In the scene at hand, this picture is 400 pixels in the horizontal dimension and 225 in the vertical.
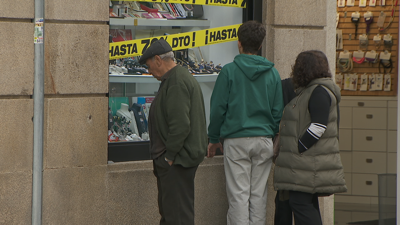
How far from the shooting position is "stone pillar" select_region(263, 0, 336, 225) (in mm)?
5258

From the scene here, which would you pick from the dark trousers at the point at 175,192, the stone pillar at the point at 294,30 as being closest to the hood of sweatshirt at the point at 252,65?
the dark trousers at the point at 175,192

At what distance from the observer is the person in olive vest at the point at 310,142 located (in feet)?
12.6

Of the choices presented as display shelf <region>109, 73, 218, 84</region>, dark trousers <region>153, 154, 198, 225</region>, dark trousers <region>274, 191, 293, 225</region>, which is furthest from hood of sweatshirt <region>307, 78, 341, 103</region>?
display shelf <region>109, 73, 218, 84</region>

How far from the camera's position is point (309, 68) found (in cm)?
392

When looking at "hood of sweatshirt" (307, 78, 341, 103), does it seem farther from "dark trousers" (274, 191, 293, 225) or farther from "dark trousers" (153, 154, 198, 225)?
"dark trousers" (153, 154, 198, 225)

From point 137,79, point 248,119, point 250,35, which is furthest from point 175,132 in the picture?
point 137,79

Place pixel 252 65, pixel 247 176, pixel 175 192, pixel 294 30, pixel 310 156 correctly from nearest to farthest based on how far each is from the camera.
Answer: pixel 175 192, pixel 310 156, pixel 252 65, pixel 247 176, pixel 294 30

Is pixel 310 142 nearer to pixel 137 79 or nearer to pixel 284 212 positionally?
pixel 284 212

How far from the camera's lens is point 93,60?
14.9 ft

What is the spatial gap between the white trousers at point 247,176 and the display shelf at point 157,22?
1524 millimetres

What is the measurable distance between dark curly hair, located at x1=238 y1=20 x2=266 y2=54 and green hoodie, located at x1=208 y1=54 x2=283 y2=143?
0.09m

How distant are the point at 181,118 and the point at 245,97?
820mm

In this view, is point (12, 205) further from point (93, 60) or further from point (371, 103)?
point (371, 103)

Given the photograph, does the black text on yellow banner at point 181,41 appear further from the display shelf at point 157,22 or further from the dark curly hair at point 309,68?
the dark curly hair at point 309,68
